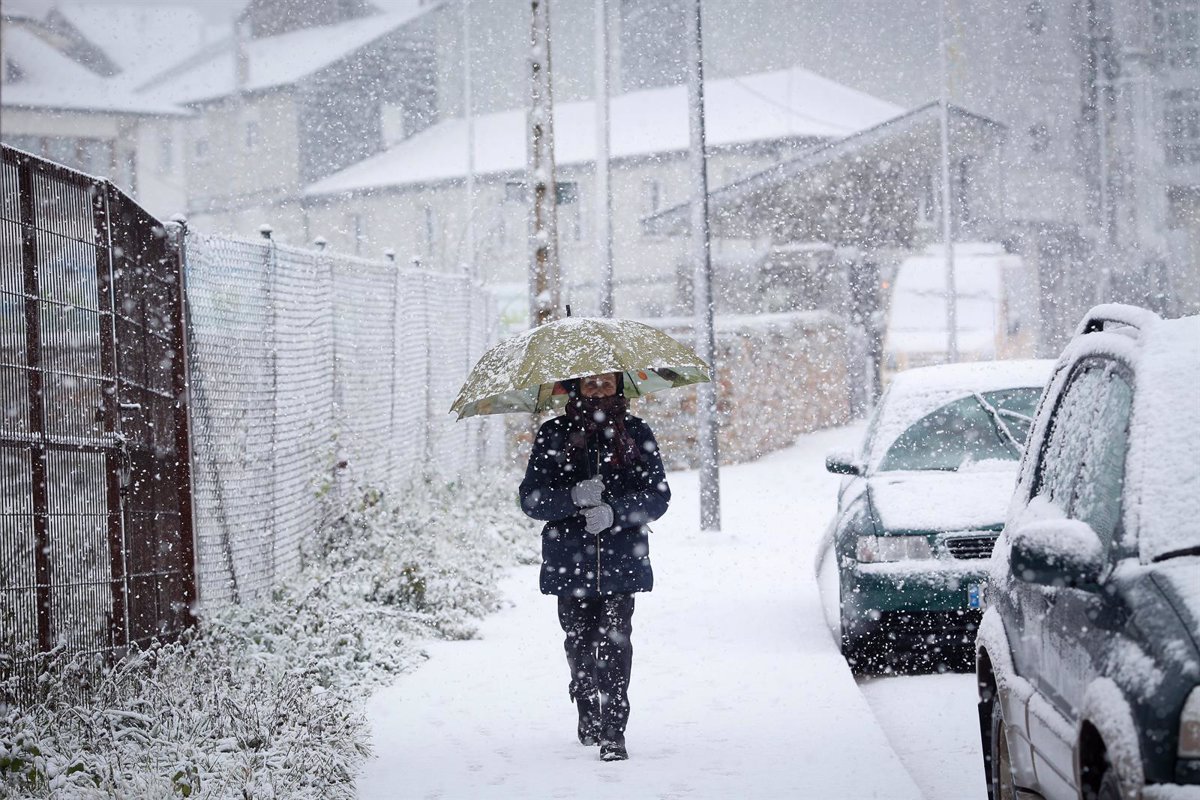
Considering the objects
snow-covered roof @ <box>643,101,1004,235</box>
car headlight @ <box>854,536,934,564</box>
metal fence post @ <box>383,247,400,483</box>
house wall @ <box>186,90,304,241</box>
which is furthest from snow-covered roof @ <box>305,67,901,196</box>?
car headlight @ <box>854,536,934,564</box>

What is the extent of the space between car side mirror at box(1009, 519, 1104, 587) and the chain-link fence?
557 centimetres

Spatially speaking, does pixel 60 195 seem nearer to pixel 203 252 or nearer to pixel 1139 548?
pixel 203 252

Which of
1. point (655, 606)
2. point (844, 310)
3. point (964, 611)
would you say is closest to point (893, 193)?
point (844, 310)

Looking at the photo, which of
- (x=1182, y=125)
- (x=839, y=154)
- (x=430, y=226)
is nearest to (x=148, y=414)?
(x=839, y=154)

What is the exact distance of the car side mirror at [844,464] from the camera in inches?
360

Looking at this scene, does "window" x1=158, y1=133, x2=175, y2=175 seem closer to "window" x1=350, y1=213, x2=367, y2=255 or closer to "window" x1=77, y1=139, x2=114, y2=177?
"window" x1=77, y1=139, x2=114, y2=177

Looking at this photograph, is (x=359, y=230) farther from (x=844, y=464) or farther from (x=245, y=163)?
(x=844, y=464)

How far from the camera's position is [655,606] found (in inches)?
437

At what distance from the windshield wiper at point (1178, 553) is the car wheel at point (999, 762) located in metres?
1.34

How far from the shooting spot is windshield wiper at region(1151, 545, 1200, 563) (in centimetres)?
343

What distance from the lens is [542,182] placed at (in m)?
16.8

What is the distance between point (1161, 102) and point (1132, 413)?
2038 inches

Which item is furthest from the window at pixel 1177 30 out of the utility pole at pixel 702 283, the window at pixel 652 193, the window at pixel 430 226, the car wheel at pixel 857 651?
the car wheel at pixel 857 651

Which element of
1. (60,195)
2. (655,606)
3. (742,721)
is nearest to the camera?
(60,195)
